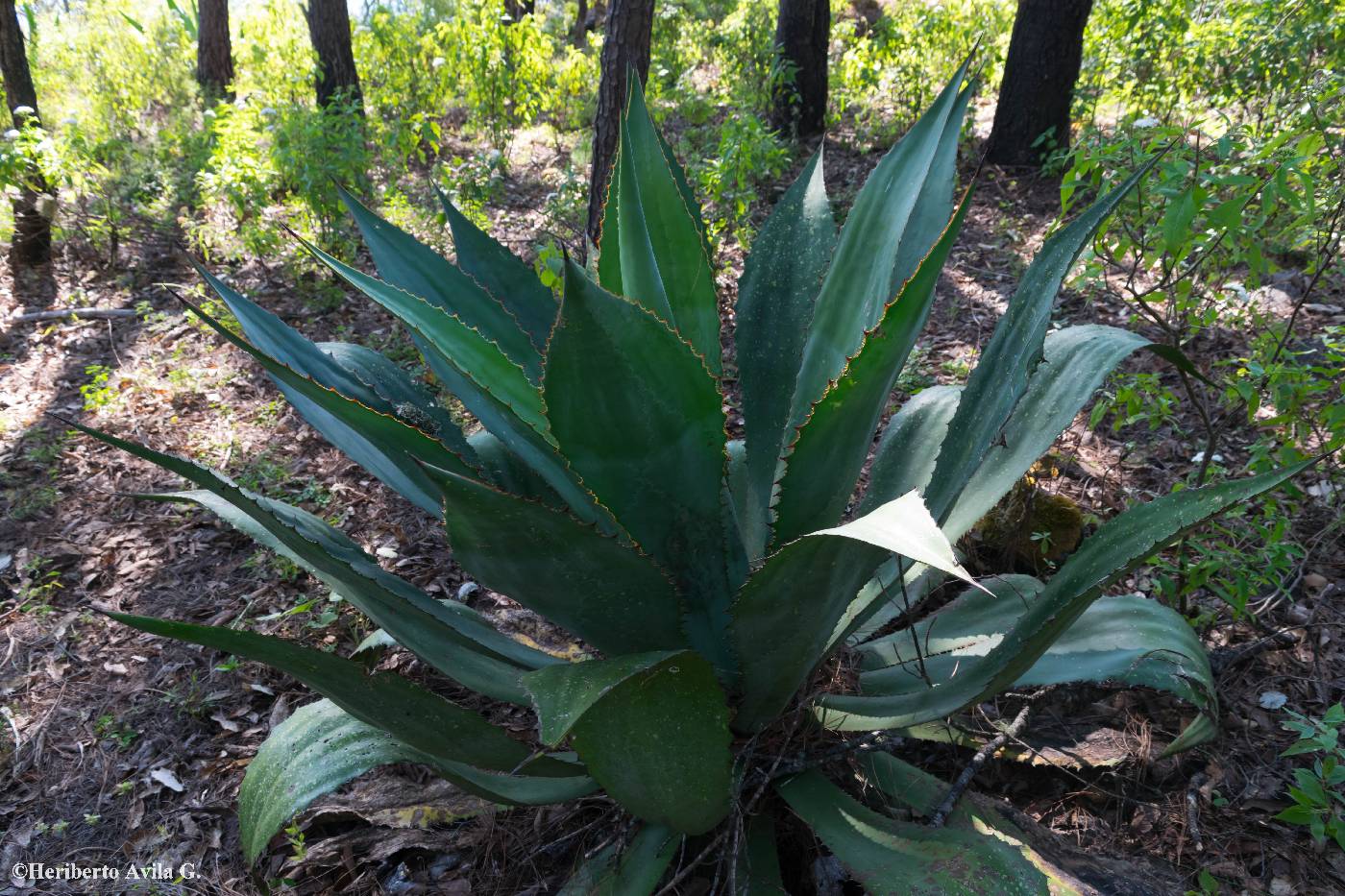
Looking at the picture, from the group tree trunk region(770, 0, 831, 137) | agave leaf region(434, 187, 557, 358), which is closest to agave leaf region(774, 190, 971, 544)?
agave leaf region(434, 187, 557, 358)

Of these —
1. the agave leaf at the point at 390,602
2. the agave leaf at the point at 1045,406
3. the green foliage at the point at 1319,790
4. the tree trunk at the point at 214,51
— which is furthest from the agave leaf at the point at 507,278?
the tree trunk at the point at 214,51

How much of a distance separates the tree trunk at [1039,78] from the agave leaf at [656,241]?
3.48 m

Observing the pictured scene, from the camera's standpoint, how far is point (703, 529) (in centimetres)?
129

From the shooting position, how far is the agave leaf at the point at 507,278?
65.2 inches

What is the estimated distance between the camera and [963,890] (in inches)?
42.3

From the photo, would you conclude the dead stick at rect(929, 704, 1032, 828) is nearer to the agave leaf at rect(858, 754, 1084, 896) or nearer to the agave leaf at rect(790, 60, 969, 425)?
the agave leaf at rect(858, 754, 1084, 896)

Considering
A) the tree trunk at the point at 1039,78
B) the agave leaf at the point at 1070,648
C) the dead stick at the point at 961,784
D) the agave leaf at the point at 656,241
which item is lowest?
the dead stick at the point at 961,784

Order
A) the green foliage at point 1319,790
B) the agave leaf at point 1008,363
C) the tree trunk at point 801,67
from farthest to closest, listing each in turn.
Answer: the tree trunk at point 801,67 < the green foliage at point 1319,790 < the agave leaf at point 1008,363

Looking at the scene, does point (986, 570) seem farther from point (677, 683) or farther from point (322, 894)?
point (322, 894)

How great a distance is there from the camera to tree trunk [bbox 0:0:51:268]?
4480 millimetres

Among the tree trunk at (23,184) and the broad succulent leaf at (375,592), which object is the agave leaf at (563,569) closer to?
the broad succulent leaf at (375,592)

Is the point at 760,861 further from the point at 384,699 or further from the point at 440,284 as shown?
the point at 440,284

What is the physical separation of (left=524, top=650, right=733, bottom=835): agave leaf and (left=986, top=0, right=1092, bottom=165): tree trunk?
4134mm

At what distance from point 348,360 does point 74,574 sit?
1679 mm
